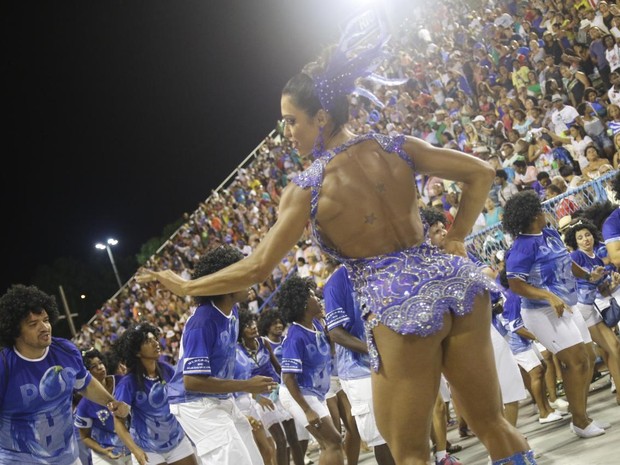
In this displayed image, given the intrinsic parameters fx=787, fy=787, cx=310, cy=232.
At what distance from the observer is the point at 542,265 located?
6398 millimetres

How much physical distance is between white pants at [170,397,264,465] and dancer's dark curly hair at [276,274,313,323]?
4.88ft

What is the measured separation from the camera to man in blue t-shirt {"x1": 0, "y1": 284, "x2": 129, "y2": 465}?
4914 millimetres

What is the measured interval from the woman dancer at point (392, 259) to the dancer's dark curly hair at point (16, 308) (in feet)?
7.68

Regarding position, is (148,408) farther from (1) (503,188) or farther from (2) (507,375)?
(1) (503,188)

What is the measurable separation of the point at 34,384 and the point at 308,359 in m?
2.49

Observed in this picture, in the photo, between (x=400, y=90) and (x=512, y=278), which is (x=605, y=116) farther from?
(x=400, y=90)

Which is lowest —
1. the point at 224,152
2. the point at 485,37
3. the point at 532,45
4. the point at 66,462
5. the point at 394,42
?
the point at 66,462

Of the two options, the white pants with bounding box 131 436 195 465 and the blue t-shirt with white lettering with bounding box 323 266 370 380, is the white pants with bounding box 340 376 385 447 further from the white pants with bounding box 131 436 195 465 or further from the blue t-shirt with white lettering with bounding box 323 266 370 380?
the white pants with bounding box 131 436 195 465

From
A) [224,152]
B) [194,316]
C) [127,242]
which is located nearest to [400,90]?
[194,316]

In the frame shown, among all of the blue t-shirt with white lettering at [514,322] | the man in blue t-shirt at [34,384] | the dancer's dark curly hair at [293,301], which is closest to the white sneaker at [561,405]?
the blue t-shirt with white lettering at [514,322]

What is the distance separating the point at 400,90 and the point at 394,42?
303 centimetres

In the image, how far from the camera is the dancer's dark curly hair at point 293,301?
698cm

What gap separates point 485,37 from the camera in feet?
47.3

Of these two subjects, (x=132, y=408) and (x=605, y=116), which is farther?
(x=605, y=116)
